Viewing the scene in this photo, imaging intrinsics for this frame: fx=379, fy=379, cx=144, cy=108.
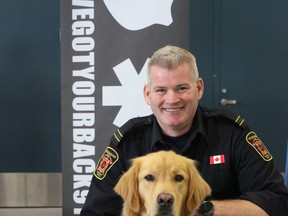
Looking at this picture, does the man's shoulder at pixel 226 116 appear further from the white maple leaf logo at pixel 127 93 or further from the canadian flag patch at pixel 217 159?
the white maple leaf logo at pixel 127 93

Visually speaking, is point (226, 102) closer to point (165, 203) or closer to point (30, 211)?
point (30, 211)

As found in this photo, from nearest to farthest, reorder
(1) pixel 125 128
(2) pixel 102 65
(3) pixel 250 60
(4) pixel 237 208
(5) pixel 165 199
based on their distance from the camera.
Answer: (5) pixel 165 199, (4) pixel 237 208, (1) pixel 125 128, (2) pixel 102 65, (3) pixel 250 60

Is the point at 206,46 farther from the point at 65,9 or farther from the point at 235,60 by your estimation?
the point at 65,9

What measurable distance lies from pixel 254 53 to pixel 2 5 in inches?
98.2

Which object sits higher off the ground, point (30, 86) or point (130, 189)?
point (30, 86)

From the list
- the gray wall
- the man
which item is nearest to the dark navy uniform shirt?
Answer: the man

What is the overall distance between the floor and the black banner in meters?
1.10

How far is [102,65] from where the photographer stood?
8.71 ft

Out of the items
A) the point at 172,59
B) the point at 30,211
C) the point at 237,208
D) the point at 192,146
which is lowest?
the point at 30,211

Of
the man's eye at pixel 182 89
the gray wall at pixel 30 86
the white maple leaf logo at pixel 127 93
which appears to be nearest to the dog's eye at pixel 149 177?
the man's eye at pixel 182 89

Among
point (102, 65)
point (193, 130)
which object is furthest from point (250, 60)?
point (193, 130)

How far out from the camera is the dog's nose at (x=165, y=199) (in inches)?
57.7

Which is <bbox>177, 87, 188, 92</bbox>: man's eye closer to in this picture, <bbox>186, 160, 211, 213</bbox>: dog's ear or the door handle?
<bbox>186, 160, 211, 213</bbox>: dog's ear

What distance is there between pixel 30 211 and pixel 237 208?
8.78ft
